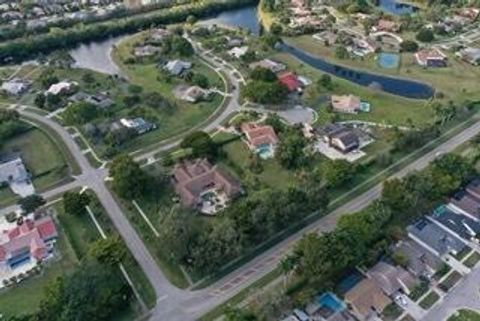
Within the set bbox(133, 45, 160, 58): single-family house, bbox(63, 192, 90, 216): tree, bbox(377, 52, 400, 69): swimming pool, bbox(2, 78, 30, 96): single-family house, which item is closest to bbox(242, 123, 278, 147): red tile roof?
bbox(63, 192, 90, 216): tree

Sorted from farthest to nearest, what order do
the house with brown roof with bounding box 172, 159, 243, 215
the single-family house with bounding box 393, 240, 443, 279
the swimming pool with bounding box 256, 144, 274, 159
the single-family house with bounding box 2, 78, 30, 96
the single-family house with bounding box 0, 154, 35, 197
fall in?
the single-family house with bounding box 2, 78, 30, 96 → the swimming pool with bounding box 256, 144, 274, 159 → the single-family house with bounding box 0, 154, 35, 197 → the house with brown roof with bounding box 172, 159, 243, 215 → the single-family house with bounding box 393, 240, 443, 279

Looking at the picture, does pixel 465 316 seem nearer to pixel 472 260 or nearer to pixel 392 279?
pixel 392 279

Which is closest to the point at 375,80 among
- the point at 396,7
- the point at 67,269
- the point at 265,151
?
the point at 265,151

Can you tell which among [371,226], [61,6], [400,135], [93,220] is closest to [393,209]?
[371,226]

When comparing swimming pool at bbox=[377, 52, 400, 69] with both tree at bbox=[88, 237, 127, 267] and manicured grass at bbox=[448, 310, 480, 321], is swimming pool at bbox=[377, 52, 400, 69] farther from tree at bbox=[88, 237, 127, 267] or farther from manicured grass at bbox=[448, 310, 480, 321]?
tree at bbox=[88, 237, 127, 267]

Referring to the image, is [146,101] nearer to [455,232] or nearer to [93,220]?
[93,220]

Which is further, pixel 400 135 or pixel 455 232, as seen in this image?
pixel 400 135
